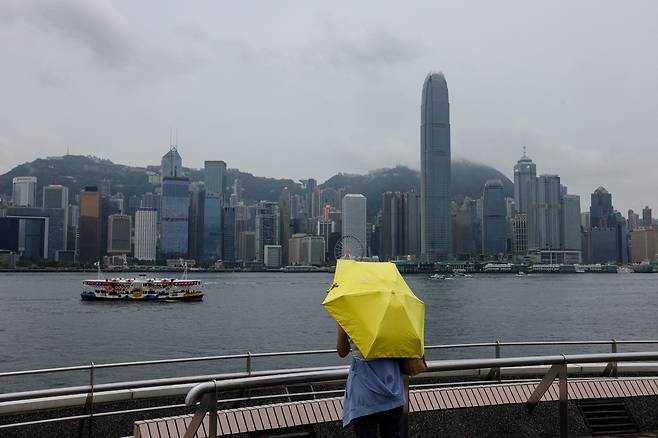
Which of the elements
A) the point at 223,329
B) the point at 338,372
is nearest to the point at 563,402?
the point at 338,372

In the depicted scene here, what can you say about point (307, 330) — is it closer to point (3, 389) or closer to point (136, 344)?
point (136, 344)

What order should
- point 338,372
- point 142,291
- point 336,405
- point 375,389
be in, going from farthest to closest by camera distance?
point 142,291 → point 336,405 → point 338,372 → point 375,389

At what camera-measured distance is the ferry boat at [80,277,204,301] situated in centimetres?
9012

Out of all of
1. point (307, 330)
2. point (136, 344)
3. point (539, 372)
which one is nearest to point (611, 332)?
point (307, 330)

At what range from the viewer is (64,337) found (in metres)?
48.6

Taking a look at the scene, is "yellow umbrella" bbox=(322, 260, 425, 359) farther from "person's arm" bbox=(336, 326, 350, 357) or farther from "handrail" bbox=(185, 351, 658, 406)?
"handrail" bbox=(185, 351, 658, 406)

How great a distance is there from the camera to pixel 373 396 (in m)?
4.11

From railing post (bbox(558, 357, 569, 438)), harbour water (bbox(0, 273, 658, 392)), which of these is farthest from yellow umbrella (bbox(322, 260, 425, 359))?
harbour water (bbox(0, 273, 658, 392))

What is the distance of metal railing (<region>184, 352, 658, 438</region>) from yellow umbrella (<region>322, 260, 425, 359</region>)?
0.61 m

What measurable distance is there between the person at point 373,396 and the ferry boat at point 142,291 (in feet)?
297

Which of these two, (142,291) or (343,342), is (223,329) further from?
(343,342)

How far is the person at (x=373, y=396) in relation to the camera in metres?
4.10

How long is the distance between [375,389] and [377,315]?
51 centimetres

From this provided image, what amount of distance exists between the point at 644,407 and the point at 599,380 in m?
0.53
